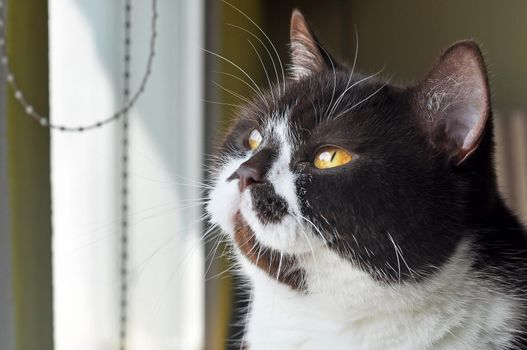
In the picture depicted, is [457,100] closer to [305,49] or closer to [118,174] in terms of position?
[305,49]

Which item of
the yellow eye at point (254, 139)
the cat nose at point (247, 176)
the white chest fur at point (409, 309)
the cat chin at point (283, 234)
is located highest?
the yellow eye at point (254, 139)

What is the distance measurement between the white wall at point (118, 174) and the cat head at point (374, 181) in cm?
20

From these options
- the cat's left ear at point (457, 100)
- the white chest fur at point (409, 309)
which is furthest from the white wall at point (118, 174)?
the cat's left ear at point (457, 100)

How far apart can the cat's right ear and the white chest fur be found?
323 mm

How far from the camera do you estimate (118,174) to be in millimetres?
1530

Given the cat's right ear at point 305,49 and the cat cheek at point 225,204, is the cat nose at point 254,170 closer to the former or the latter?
the cat cheek at point 225,204

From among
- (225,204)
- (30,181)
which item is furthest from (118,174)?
(225,204)

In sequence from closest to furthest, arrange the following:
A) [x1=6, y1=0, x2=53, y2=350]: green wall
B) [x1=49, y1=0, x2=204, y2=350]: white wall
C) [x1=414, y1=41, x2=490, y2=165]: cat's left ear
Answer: [x1=414, y1=41, x2=490, y2=165]: cat's left ear, [x1=6, y1=0, x2=53, y2=350]: green wall, [x1=49, y1=0, x2=204, y2=350]: white wall

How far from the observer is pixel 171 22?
184cm

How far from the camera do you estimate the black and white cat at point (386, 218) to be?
73cm

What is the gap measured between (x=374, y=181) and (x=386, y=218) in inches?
1.7

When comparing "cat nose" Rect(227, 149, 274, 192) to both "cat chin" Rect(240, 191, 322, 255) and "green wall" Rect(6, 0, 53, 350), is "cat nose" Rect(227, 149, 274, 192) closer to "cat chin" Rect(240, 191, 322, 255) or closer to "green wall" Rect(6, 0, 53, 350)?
"cat chin" Rect(240, 191, 322, 255)


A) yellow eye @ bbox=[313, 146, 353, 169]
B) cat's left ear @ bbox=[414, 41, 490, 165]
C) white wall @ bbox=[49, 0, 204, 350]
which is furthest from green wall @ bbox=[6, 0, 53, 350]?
cat's left ear @ bbox=[414, 41, 490, 165]

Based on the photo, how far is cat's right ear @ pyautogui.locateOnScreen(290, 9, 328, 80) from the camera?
0.94 metres
